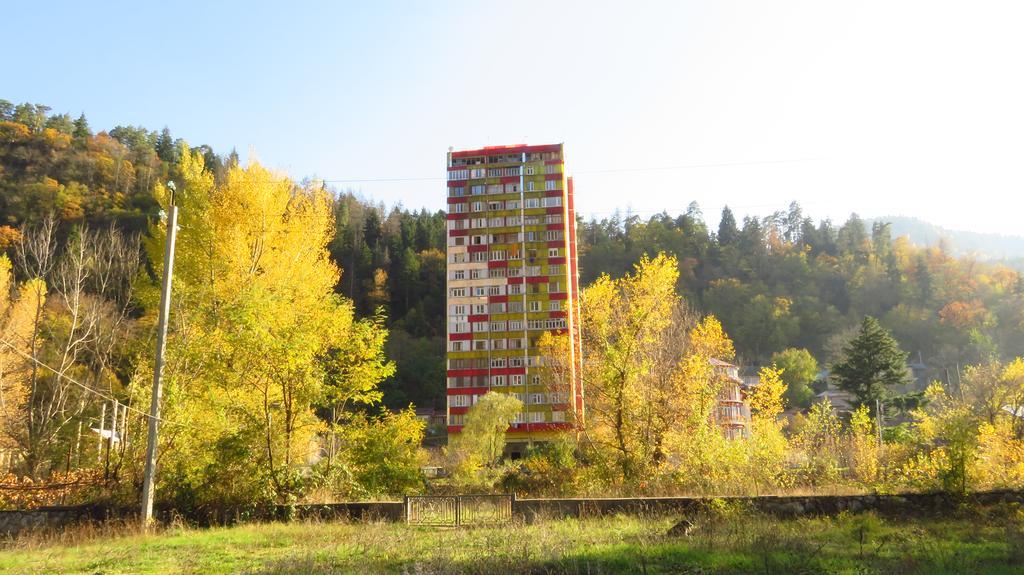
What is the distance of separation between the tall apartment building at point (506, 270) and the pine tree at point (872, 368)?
932 inches

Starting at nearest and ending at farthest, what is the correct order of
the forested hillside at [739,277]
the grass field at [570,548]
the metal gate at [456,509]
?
1. the grass field at [570,548]
2. the metal gate at [456,509]
3. the forested hillside at [739,277]

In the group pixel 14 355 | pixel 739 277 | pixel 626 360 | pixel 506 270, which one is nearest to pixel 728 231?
pixel 739 277

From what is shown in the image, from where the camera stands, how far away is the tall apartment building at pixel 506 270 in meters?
62.4

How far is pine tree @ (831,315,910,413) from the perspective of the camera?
5516 cm

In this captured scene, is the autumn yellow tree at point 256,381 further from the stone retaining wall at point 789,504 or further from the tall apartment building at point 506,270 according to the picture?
the tall apartment building at point 506,270

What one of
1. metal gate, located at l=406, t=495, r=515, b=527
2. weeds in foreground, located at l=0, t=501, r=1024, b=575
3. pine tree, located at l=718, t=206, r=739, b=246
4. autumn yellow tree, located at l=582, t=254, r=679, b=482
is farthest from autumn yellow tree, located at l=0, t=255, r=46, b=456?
pine tree, located at l=718, t=206, r=739, b=246

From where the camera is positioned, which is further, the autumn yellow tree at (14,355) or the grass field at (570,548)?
the autumn yellow tree at (14,355)

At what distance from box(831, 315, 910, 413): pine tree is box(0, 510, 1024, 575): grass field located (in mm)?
46638

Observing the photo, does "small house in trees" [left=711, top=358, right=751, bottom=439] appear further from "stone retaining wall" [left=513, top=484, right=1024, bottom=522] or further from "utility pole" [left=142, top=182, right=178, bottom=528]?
"utility pole" [left=142, top=182, right=178, bottom=528]

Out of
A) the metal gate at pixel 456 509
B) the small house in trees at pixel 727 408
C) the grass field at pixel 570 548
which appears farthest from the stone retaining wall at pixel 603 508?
the small house in trees at pixel 727 408

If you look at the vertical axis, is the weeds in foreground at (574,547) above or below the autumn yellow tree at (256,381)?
below

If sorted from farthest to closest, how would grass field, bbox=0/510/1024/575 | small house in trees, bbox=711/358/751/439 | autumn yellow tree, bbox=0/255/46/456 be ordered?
autumn yellow tree, bbox=0/255/46/456, small house in trees, bbox=711/358/751/439, grass field, bbox=0/510/1024/575

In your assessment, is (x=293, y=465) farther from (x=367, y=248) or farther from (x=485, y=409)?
(x=367, y=248)

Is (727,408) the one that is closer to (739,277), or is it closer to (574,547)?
(574,547)
